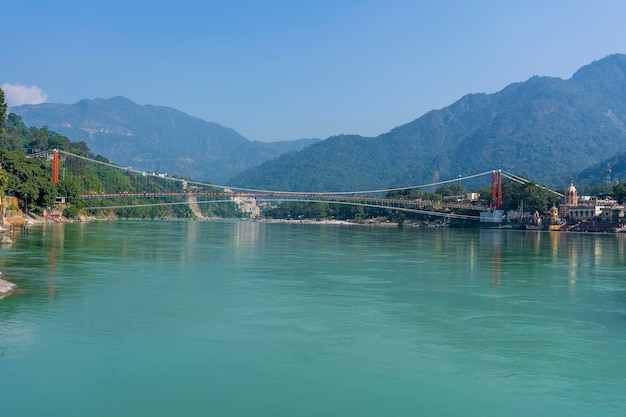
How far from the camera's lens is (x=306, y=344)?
30.9 feet

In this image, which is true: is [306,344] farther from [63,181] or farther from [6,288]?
[63,181]

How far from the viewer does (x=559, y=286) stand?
16.8 meters

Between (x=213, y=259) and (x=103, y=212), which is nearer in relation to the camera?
(x=213, y=259)

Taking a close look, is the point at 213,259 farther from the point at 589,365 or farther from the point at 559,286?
the point at 589,365

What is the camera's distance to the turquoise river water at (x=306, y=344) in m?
7.11

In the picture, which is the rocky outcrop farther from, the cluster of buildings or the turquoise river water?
the cluster of buildings

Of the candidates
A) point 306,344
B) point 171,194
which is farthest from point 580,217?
point 306,344

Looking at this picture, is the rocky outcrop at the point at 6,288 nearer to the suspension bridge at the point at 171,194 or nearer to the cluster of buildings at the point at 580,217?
the suspension bridge at the point at 171,194

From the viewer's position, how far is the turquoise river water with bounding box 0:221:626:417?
7.11 metres

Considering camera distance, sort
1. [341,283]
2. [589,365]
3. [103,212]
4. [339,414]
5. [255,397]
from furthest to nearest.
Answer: [103,212], [341,283], [589,365], [255,397], [339,414]

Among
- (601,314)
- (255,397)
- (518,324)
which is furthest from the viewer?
(601,314)

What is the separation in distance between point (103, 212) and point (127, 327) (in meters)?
68.3

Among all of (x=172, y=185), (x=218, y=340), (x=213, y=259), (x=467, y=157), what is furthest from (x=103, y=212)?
(x=467, y=157)

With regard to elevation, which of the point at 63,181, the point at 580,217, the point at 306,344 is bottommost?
the point at 306,344
